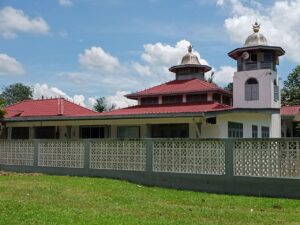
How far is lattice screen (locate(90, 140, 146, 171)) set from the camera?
45.2ft

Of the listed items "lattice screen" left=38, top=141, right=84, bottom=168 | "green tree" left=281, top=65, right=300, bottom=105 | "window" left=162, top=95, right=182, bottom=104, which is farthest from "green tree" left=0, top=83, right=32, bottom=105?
"lattice screen" left=38, top=141, right=84, bottom=168

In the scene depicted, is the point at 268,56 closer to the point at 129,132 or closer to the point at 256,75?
the point at 256,75

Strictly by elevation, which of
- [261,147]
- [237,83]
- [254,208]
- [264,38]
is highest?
[264,38]

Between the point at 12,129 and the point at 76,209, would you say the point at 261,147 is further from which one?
the point at 12,129

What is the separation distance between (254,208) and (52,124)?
1609 cm

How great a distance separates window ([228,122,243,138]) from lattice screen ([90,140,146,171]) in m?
8.30

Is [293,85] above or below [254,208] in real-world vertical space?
above

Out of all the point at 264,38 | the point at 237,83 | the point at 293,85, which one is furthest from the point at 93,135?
the point at 293,85

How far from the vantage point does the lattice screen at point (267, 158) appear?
10.9 metres

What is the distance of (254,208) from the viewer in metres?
9.40

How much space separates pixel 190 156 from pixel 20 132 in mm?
16425

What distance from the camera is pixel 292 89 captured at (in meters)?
48.9

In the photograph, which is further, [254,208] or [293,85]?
[293,85]

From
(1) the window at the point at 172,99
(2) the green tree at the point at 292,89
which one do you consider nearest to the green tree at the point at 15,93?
(2) the green tree at the point at 292,89
